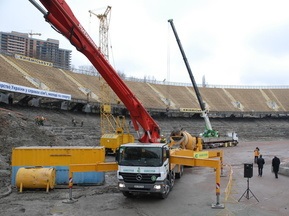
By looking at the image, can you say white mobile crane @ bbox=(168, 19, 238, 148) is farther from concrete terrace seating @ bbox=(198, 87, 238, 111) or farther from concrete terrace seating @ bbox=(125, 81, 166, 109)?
concrete terrace seating @ bbox=(198, 87, 238, 111)

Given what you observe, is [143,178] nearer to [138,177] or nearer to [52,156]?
[138,177]

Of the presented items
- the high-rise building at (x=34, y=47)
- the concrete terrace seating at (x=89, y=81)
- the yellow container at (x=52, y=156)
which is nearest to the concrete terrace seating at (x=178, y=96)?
the concrete terrace seating at (x=89, y=81)

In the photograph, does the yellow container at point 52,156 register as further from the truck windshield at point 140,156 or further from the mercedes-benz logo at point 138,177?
the mercedes-benz logo at point 138,177

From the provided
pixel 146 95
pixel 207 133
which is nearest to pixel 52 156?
pixel 207 133

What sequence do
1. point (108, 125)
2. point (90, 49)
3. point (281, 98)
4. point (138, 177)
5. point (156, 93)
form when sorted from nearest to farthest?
1. point (138, 177)
2. point (90, 49)
3. point (108, 125)
4. point (156, 93)
5. point (281, 98)

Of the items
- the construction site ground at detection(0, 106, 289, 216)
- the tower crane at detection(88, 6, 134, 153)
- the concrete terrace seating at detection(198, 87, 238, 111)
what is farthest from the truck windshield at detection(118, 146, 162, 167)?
the concrete terrace seating at detection(198, 87, 238, 111)

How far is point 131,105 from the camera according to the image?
2197cm

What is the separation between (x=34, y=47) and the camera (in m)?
130

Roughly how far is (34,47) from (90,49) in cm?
11950

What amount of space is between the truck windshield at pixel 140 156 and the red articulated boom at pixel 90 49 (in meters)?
7.49

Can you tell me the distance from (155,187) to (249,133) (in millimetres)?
51362

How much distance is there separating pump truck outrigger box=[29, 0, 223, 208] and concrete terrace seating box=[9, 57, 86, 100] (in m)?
26.6

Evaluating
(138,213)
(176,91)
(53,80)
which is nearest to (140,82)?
(176,91)

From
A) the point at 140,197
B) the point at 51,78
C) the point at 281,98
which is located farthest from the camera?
the point at 281,98
